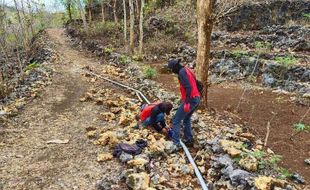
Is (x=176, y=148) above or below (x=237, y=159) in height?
below

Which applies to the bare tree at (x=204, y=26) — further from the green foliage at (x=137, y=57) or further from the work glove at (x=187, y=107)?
the green foliage at (x=137, y=57)

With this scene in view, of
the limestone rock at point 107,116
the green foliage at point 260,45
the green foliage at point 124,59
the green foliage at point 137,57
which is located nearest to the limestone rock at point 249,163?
the limestone rock at point 107,116

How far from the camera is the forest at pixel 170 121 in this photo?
611 centimetres

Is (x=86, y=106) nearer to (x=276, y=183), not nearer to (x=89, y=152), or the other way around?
(x=89, y=152)

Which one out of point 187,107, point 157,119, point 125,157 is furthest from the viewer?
point 157,119

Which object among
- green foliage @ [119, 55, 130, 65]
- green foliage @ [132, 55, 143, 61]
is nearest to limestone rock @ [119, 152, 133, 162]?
green foliage @ [119, 55, 130, 65]

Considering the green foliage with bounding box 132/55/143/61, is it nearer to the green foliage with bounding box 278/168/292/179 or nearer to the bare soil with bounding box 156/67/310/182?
the bare soil with bounding box 156/67/310/182

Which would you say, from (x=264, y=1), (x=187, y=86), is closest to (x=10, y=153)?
(x=187, y=86)

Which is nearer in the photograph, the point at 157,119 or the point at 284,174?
the point at 284,174

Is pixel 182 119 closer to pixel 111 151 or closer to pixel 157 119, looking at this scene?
pixel 157 119

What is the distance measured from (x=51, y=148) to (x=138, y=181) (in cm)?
290

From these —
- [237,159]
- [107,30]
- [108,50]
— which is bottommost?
[108,50]

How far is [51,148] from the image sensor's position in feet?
25.1

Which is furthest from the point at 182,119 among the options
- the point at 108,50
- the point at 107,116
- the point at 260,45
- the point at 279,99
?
the point at 108,50
